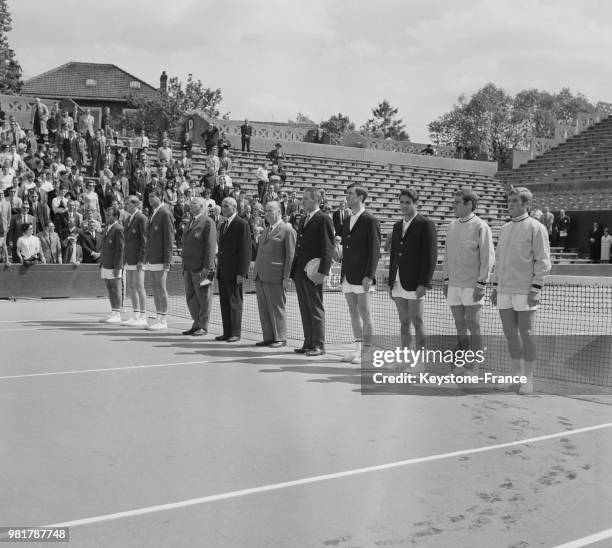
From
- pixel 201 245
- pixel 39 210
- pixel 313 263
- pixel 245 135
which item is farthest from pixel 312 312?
pixel 245 135

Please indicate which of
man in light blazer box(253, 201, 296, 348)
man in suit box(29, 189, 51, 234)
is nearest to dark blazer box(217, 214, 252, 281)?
man in light blazer box(253, 201, 296, 348)

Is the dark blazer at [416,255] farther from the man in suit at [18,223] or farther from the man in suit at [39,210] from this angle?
the man in suit at [39,210]

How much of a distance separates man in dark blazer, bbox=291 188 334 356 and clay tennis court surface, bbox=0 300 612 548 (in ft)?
4.24

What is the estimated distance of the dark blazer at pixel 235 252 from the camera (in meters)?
12.4

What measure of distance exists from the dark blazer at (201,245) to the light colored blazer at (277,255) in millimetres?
1142

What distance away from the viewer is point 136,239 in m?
13.9

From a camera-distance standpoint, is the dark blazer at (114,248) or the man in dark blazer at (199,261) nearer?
the man in dark blazer at (199,261)

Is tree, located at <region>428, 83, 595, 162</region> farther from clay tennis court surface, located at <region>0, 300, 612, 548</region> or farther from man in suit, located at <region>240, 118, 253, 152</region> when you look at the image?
clay tennis court surface, located at <region>0, 300, 612, 548</region>

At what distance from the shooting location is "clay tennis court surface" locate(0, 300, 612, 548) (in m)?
4.63

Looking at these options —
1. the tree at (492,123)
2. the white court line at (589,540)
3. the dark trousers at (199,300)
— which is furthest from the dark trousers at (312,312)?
the tree at (492,123)

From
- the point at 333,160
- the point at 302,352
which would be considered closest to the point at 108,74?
the point at 333,160

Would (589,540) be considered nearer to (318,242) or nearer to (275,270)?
(318,242)

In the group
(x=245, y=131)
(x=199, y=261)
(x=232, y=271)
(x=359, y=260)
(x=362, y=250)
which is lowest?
(x=232, y=271)

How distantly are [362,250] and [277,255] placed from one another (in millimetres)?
1819
